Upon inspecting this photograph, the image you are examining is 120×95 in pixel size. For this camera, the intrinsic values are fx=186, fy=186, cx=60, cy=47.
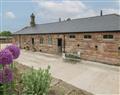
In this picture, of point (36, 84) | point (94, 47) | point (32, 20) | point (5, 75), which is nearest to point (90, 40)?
point (94, 47)

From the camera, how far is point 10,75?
3.21 meters

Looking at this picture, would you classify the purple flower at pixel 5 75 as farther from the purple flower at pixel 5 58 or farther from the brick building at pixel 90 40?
the brick building at pixel 90 40

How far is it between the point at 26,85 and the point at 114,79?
9.51 metres

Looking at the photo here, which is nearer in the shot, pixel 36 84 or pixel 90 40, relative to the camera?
pixel 36 84

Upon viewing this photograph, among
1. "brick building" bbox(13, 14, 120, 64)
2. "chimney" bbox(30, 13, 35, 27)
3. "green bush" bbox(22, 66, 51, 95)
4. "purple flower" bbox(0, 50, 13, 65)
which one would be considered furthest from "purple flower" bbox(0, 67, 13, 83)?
"chimney" bbox(30, 13, 35, 27)

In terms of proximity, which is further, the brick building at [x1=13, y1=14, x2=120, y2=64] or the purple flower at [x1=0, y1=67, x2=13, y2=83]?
the brick building at [x1=13, y1=14, x2=120, y2=64]

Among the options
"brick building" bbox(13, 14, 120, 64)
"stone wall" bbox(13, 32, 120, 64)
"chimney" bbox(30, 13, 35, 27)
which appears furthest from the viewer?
"chimney" bbox(30, 13, 35, 27)

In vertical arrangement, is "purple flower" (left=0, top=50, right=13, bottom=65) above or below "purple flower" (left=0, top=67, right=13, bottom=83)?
above

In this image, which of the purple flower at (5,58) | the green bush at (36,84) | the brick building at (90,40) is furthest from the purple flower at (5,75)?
the brick building at (90,40)

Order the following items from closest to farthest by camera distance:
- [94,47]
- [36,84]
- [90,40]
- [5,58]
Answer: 1. [5,58]
2. [36,84]
3. [94,47]
4. [90,40]

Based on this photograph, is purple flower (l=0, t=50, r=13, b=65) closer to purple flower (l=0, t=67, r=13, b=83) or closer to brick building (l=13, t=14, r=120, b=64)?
purple flower (l=0, t=67, r=13, b=83)

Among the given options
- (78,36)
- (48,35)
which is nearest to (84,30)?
(78,36)

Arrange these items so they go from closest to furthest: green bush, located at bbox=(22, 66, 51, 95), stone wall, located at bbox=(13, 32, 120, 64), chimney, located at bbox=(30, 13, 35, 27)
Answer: green bush, located at bbox=(22, 66, 51, 95) → stone wall, located at bbox=(13, 32, 120, 64) → chimney, located at bbox=(30, 13, 35, 27)

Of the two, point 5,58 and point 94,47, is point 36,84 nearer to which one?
point 5,58
